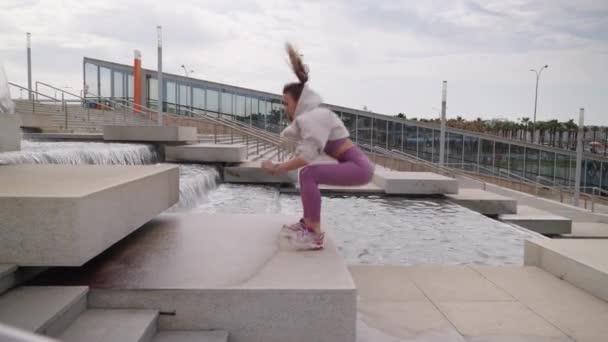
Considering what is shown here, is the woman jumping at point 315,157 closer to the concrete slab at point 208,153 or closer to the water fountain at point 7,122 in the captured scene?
the water fountain at point 7,122

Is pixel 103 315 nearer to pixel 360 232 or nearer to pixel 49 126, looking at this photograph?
pixel 360 232

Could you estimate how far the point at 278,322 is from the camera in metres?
3.19

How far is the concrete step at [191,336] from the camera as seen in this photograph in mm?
3025

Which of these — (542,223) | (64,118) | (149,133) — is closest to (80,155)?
(149,133)

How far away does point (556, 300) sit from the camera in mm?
4285

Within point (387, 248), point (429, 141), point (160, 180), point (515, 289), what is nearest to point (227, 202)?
point (387, 248)

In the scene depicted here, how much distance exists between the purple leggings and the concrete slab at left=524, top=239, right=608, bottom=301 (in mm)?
2173

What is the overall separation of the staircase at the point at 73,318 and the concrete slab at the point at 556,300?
2.54m

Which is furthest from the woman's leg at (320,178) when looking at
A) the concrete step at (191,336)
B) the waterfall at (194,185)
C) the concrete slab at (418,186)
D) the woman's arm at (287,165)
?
the concrete slab at (418,186)

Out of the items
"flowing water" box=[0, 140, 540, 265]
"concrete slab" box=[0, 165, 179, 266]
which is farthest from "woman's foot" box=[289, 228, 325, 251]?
"concrete slab" box=[0, 165, 179, 266]

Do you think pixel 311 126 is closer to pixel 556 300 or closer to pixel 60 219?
pixel 60 219

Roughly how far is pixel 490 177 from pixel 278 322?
29415 mm

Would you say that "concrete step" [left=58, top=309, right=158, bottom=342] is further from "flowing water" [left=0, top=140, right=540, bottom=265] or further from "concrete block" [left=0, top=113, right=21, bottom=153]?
"concrete block" [left=0, top=113, right=21, bottom=153]

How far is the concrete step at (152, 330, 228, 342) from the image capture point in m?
3.03
